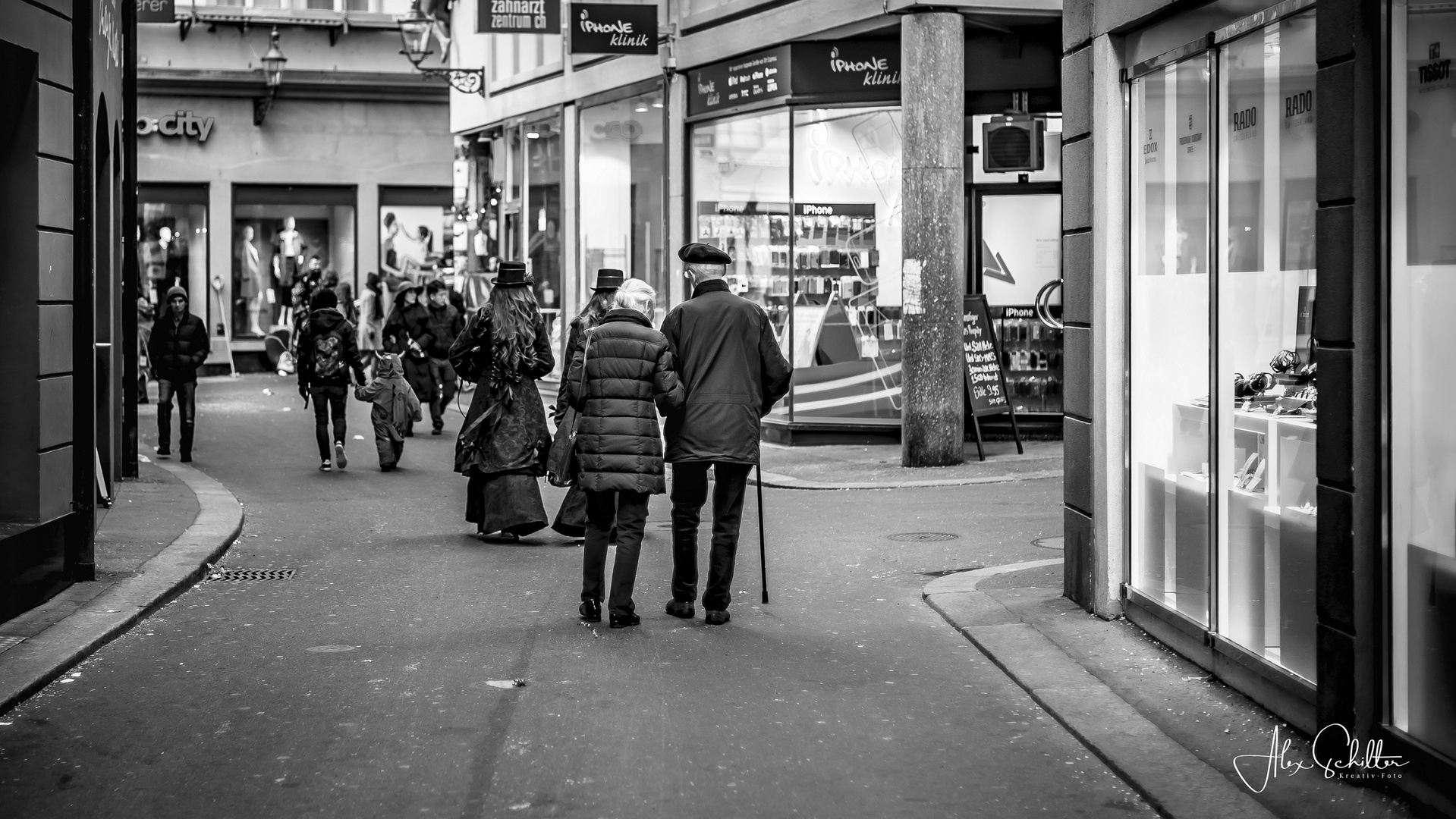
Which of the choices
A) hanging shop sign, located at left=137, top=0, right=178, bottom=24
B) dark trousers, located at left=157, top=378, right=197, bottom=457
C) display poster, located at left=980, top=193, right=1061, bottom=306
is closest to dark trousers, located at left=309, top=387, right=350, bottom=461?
dark trousers, located at left=157, top=378, right=197, bottom=457

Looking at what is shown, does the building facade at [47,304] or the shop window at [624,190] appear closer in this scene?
the building facade at [47,304]

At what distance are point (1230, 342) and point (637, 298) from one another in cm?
315

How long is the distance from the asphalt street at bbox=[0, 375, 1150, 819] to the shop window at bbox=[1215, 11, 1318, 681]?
968 mm

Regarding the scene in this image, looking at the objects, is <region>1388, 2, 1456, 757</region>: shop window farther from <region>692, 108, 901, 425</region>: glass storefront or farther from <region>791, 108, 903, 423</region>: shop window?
<region>791, 108, 903, 423</region>: shop window

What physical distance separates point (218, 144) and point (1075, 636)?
30281 millimetres

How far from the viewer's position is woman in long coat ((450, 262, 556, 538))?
446 inches

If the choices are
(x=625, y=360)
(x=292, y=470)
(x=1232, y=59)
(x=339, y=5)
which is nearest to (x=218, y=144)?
(x=339, y=5)

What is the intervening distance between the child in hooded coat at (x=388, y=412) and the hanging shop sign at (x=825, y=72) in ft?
16.8

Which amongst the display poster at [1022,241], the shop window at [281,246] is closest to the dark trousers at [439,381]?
the display poster at [1022,241]

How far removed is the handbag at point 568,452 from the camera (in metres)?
8.45

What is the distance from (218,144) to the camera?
34750 mm

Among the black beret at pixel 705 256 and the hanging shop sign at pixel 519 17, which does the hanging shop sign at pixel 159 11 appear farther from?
the black beret at pixel 705 256

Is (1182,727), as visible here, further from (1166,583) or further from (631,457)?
(631,457)

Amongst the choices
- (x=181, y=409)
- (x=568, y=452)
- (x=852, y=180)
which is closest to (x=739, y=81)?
(x=852, y=180)
